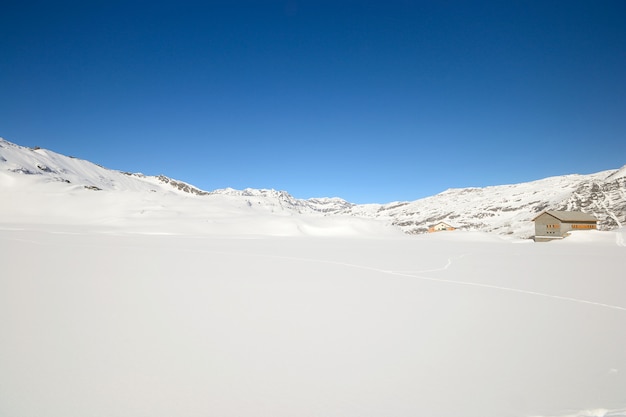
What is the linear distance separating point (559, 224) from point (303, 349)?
199 feet

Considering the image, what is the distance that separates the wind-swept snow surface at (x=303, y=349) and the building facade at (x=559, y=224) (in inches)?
2072

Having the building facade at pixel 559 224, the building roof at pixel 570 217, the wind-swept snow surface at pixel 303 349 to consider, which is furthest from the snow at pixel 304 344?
the building roof at pixel 570 217

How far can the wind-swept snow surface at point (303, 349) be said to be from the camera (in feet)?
10.5

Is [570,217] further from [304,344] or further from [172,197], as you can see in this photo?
[172,197]

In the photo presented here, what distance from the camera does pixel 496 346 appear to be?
4.58 meters

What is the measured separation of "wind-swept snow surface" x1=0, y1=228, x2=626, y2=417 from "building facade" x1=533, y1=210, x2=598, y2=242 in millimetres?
52639

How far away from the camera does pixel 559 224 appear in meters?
50.1

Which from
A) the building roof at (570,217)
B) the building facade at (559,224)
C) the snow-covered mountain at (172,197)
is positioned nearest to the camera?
the snow-covered mountain at (172,197)

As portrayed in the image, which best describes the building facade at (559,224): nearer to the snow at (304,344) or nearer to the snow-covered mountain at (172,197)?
the snow-covered mountain at (172,197)

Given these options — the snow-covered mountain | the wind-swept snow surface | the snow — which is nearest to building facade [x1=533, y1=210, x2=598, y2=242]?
the snow-covered mountain

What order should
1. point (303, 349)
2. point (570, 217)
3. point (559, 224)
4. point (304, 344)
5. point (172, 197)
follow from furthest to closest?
point (172, 197) < point (570, 217) < point (559, 224) < point (304, 344) < point (303, 349)

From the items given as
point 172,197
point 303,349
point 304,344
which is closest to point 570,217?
point 304,344

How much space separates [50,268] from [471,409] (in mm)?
11694

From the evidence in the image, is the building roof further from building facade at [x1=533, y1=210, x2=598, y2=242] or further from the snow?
the snow
